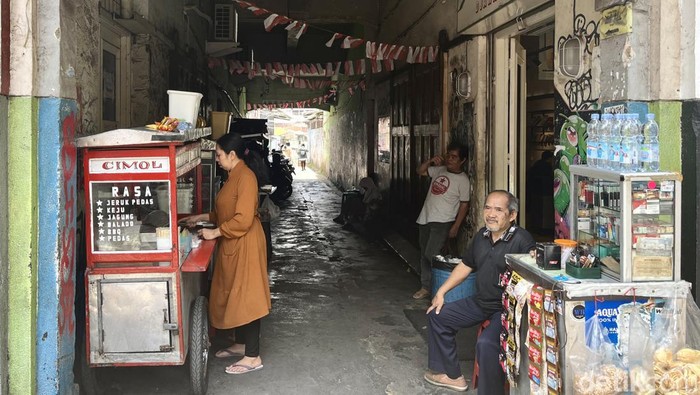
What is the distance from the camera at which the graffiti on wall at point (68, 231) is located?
3.84 metres

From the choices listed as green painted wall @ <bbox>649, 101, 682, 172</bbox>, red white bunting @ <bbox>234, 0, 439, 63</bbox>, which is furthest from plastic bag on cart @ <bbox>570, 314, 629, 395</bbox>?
red white bunting @ <bbox>234, 0, 439, 63</bbox>

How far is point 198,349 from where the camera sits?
423 cm

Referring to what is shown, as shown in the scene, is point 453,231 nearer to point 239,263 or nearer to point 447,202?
point 447,202

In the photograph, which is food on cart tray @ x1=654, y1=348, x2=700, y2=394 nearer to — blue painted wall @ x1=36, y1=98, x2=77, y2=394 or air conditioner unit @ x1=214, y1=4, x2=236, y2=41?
blue painted wall @ x1=36, y1=98, x2=77, y2=394

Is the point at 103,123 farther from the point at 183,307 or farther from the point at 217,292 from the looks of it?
the point at 183,307

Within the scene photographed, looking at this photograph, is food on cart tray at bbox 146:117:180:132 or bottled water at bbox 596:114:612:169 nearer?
bottled water at bbox 596:114:612:169

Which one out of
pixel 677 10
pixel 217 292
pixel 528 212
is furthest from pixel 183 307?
pixel 528 212

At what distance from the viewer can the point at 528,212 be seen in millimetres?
10172

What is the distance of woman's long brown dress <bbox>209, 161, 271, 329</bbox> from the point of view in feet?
15.5

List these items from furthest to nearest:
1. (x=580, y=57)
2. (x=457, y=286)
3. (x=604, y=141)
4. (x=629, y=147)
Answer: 1. (x=457, y=286)
2. (x=580, y=57)
3. (x=604, y=141)
4. (x=629, y=147)

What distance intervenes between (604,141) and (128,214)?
2.85m

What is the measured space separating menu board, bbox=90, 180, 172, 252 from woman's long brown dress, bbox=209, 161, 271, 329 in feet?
2.25

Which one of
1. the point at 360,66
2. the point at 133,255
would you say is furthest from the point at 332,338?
the point at 360,66

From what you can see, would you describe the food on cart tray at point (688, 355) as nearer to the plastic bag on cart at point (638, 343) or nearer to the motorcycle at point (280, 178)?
the plastic bag on cart at point (638, 343)
